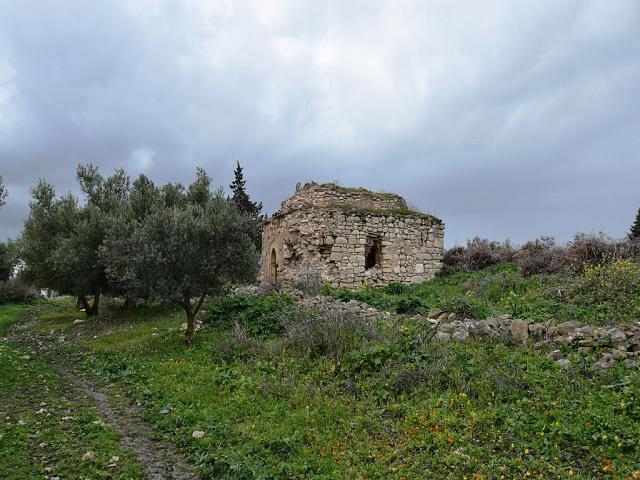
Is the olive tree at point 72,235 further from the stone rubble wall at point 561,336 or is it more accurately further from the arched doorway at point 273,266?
the stone rubble wall at point 561,336

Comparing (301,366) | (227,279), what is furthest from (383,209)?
(301,366)

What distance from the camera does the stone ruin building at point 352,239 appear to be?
18.0 meters

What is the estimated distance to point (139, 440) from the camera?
19.9 ft

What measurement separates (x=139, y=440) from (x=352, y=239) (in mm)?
13206

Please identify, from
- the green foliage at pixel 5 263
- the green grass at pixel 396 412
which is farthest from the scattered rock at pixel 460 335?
the green foliage at pixel 5 263

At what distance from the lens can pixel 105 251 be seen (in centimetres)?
1261

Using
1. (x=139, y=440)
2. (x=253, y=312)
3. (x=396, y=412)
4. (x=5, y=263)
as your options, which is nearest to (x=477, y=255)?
(x=253, y=312)

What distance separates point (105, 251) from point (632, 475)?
12.6 meters

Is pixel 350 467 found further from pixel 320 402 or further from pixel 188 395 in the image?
pixel 188 395

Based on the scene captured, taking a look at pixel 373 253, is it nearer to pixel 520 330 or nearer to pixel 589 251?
pixel 589 251

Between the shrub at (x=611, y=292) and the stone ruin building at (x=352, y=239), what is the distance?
341 inches

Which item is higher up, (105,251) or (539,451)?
(105,251)

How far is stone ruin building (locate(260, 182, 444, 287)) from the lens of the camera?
18.0m

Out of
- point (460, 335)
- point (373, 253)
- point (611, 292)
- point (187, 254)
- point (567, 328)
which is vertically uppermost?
point (373, 253)
